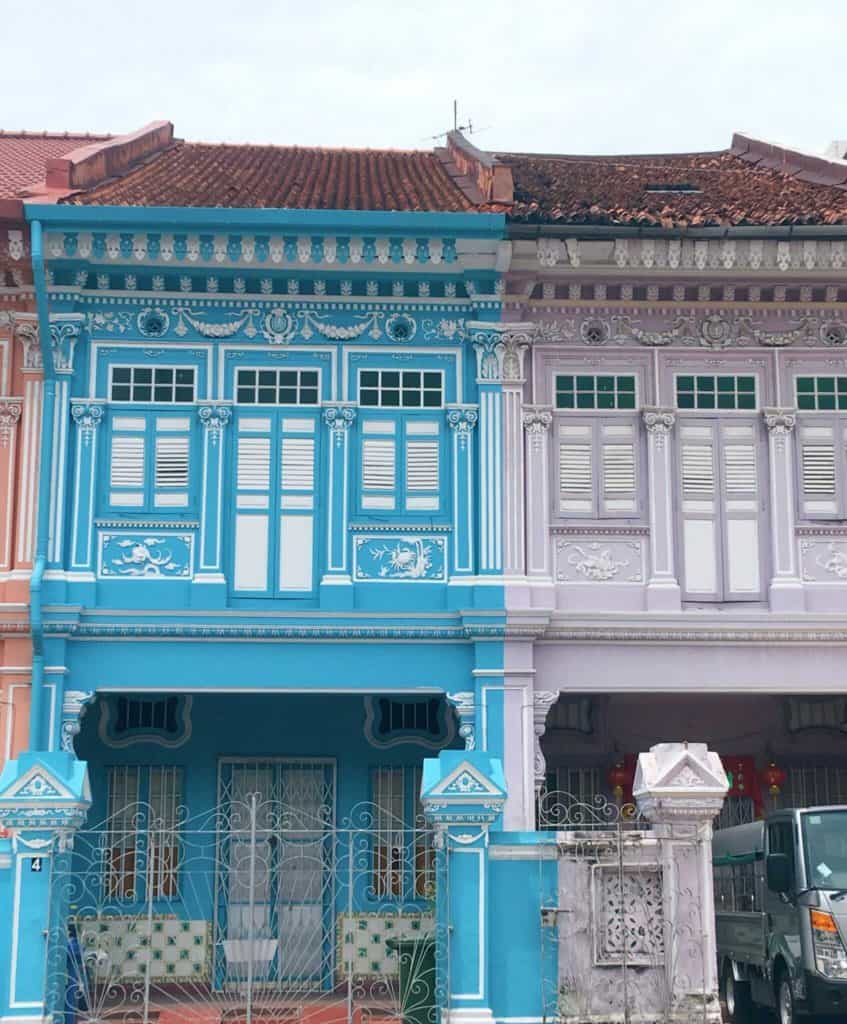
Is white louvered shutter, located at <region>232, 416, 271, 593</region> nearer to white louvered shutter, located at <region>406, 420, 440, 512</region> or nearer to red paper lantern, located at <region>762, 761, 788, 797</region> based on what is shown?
white louvered shutter, located at <region>406, 420, 440, 512</region>

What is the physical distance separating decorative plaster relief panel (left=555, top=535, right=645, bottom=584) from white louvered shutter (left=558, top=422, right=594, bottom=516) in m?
0.33

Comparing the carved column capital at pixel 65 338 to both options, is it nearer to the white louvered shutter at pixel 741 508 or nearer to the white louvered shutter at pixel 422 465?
the white louvered shutter at pixel 422 465

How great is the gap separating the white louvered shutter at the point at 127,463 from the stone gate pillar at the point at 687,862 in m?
6.68

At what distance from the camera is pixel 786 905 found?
13664 mm

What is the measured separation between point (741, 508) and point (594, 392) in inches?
76.0

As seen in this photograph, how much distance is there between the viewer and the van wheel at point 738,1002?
15648 mm

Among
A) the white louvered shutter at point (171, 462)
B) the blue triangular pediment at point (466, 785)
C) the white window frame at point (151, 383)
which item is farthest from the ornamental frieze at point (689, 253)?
the blue triangular pediment at point (466, 785)

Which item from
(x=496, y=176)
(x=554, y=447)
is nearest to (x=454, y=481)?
(x=554, y=447)

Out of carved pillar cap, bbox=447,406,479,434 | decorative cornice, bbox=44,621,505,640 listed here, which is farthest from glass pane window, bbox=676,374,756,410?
decorative cornice, bbox=44,621,505,640

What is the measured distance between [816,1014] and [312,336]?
320 inches

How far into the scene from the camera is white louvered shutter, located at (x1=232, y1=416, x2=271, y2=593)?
16.4 metres

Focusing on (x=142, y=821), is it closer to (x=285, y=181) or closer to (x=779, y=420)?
(x=285, y=181)

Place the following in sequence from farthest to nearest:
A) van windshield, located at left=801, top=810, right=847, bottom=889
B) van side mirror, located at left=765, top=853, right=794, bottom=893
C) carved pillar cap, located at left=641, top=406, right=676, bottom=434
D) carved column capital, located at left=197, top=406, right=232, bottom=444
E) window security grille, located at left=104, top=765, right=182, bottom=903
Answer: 1. window security grille, located at left=104, top=765, right=182, bottom=903
2. carved pillar cap, located at left=641, top=406, right=676, bottom=434
3. carved column capital, located at left=197, top=406, right=232, bottom=444
4. van side mirror, located at left=765, top=853, right=794, bottom=893
5. van windshield, located at left=801, top=810, right=847, bottom=889

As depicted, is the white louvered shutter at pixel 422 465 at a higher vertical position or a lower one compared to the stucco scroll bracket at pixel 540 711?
higher
